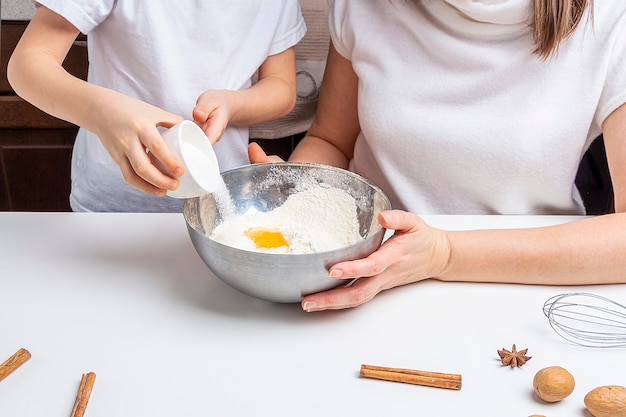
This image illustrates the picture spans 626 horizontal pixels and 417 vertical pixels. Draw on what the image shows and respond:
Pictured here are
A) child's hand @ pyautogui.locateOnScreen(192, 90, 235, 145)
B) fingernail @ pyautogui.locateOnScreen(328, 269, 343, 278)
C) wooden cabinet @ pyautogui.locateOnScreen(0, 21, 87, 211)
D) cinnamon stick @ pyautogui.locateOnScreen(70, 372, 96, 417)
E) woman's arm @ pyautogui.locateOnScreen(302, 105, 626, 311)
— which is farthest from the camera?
wooden cabinet @ pyautogui.locateOnScreen(0, 21, 87, 211)

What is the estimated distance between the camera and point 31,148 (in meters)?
2.18

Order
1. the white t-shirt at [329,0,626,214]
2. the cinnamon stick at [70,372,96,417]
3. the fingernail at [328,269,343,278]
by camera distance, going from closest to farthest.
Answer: the cinnamon stick at [70,372,96,417]
the fingernail at [328,269,343,278]
the white t-shirt at [329,0,626,214]

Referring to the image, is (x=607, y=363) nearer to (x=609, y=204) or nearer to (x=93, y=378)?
(x=93, y=378)

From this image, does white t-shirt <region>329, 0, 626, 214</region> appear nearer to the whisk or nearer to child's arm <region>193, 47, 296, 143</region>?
child's arm <region>193, 47, 296, 143</region>

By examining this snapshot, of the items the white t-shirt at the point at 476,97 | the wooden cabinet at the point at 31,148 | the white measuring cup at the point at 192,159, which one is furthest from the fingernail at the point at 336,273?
the wooden cabinet at the point at 31,148

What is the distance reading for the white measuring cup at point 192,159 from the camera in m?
0.87

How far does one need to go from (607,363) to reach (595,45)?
0.60 meters

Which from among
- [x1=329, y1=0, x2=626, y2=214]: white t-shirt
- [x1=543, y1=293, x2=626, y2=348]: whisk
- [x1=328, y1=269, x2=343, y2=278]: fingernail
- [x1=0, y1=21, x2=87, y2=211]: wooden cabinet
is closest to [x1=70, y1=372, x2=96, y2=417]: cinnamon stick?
[x1=328, y1=269, x2=343, y2=278]: fingernail

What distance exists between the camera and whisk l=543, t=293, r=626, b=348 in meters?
0.90

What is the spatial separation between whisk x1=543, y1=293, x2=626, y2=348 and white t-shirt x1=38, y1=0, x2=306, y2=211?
752mm

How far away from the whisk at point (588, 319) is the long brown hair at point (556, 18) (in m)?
0.47

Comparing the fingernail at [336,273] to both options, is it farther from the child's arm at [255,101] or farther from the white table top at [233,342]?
the child's arm at [255,101]

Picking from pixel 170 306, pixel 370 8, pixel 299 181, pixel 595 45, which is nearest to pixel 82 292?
pixel 170 306

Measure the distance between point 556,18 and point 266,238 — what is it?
2.09 feet
